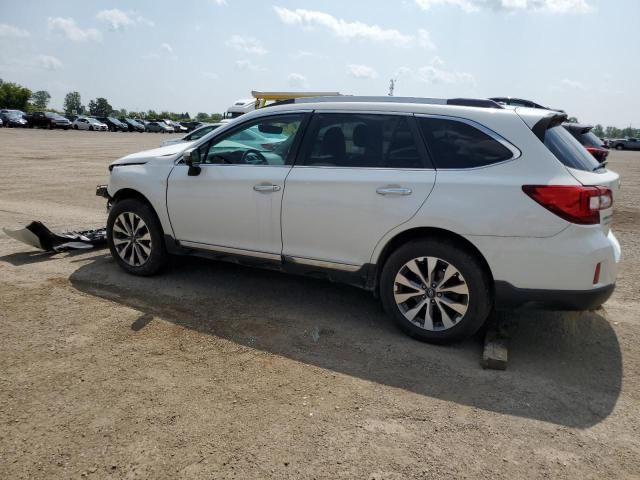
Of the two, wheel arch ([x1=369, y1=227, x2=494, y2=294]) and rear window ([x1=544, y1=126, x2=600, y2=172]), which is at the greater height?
rear window ([x1=544, y1=126, x2=600, y2=172])

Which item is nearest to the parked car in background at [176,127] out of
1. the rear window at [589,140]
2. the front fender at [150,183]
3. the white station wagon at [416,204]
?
the rear window at [589,140]

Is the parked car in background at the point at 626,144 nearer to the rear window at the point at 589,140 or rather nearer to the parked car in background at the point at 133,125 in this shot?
the rear window at the point at 589,140

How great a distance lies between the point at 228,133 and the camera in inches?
191

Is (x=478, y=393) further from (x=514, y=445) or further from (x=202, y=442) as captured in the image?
(x=202, y=442)

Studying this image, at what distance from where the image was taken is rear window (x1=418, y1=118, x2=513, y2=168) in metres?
3.74

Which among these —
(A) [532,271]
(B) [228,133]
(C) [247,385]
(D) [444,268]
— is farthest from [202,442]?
(B) [228,133]

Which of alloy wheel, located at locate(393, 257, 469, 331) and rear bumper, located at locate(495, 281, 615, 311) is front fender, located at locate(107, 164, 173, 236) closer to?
alloy wheel, located at locate(393, 257, 469, 331)

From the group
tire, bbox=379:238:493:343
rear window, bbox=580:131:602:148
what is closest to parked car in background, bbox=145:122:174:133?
rear window, bbox=580:131:602:148

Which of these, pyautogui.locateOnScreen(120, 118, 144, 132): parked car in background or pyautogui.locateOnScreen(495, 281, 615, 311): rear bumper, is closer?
pyautogui.locateOnScreen(495, 281, 615, 311): rear bumper

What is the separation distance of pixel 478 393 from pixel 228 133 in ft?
10.2

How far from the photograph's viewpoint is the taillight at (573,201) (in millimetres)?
3447

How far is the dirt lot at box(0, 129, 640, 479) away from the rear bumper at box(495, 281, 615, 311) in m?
0.47

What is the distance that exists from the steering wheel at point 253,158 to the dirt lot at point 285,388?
1.26m

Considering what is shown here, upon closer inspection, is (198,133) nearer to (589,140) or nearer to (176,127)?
(589,140)
